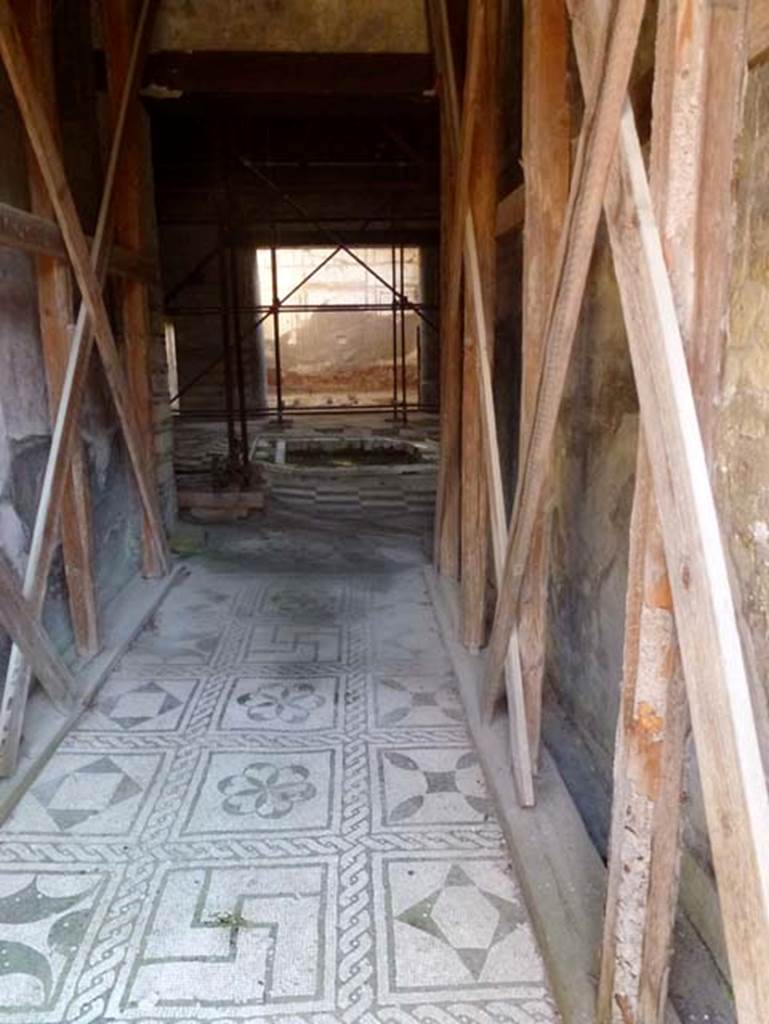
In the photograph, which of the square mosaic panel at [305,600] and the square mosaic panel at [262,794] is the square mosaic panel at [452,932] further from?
the square mosaic panel at [305,600]

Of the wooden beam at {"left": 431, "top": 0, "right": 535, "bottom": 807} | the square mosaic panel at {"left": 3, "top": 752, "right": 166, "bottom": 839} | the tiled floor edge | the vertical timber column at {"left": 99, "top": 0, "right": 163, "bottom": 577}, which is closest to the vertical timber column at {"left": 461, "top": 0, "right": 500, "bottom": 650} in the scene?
the wooden beam at {"left": 431, "top": 0, "right": 535, "bottom": 807}

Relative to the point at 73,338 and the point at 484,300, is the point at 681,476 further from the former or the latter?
the point at 73,338

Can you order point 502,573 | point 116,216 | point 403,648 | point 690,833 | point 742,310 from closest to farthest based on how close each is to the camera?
1. point 742,310
2. point 690,833
3. point 502,573
4. point 403,648
5. point 116,216

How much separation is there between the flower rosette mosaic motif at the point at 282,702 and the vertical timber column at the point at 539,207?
0.81 meters

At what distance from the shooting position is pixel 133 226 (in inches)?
134

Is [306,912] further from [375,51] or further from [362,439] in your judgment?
[362,439]

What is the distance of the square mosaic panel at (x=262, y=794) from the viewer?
73.8 inches

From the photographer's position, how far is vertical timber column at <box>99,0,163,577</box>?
3.13 meters

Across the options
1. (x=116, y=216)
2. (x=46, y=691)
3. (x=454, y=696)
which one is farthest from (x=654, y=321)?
(x=116, y=216)

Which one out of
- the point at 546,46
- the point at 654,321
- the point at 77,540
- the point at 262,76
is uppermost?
the point at 262,76

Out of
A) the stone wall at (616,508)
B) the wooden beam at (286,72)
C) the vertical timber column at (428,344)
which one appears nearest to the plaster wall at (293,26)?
the wooden beam at (286,72)

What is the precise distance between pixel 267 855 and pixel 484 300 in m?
1.62

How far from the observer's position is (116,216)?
3350 millimetres

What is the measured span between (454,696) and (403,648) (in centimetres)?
42
